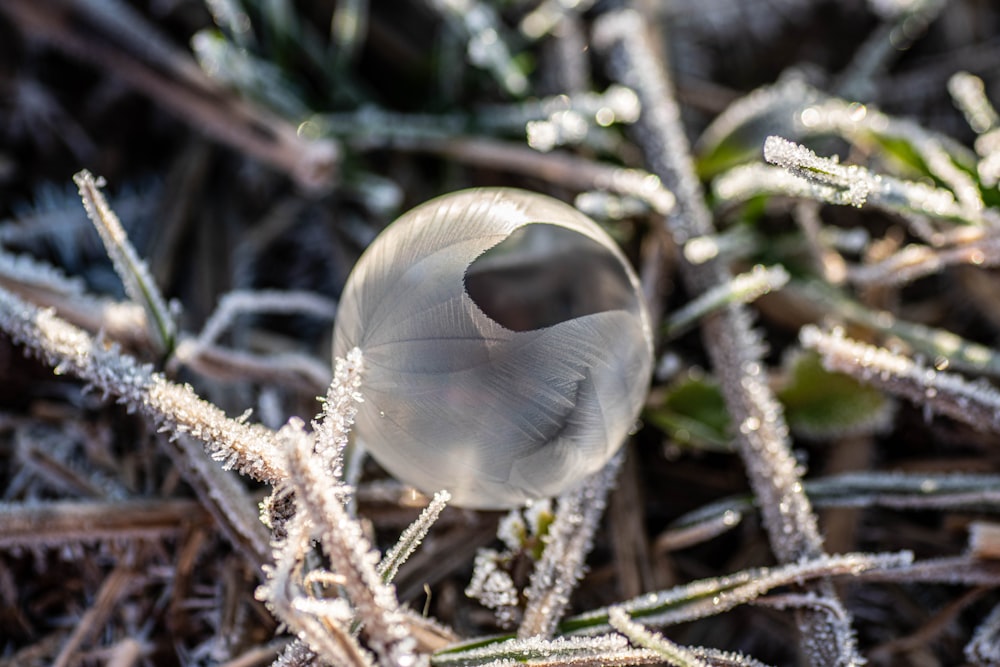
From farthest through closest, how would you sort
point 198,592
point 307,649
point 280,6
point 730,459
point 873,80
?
point 873,80 < point 280,6 < point 730,459 < point 198,592 < point 307,649

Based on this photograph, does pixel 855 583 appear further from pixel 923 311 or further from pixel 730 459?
pixel 923 311

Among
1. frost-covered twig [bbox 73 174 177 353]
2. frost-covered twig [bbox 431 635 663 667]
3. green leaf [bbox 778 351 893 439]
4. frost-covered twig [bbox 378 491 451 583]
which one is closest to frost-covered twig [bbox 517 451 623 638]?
frost-covered twig [bbox 431 635 663 667]

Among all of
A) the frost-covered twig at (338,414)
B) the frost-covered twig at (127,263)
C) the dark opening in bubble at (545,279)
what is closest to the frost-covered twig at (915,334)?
the dark opening in bubble at (545,279)

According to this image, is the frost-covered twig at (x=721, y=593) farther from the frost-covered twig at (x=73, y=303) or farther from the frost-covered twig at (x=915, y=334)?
the frost-covered twig at (x=73, y=303)

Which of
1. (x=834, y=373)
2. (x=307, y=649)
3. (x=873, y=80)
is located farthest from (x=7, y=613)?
(x=873, y=80)

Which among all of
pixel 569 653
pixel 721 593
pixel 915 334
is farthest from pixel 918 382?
pixel 569 653

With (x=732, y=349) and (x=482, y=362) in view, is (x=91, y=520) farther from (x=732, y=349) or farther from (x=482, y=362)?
(x=732, y=349)

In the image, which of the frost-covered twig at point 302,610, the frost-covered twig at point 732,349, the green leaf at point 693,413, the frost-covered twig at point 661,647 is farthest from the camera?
the green leaf at point 693,413
